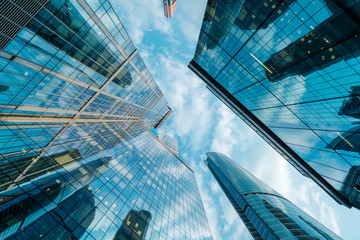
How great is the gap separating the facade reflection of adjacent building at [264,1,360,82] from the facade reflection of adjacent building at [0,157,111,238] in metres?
26.9

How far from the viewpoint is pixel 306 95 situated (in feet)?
57.5

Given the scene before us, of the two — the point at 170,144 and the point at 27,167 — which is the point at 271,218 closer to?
the point at 27,167

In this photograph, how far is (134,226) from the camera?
1925 cm

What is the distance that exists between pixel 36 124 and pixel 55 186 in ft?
37.2

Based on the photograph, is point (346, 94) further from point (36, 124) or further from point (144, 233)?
point (36, 124)

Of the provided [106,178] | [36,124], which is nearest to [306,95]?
[106,178]

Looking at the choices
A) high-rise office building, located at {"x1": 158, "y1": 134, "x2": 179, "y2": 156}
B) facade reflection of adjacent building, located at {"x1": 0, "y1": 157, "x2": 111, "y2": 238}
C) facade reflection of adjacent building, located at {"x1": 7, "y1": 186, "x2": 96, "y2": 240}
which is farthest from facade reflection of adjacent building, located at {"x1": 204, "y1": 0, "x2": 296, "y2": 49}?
high-rise office building, located at {"x1": 158, "y1": 134, "x2": 179, "y2": 156}

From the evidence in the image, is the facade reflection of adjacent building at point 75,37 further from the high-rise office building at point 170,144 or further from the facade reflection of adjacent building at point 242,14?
the high-rise office building at point 170,144

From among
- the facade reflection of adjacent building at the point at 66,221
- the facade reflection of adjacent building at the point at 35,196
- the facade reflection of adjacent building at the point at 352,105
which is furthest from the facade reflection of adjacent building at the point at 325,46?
the facade reflection of adjacent building at the point at 35,196

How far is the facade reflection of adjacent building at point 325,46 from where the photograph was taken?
378 inches

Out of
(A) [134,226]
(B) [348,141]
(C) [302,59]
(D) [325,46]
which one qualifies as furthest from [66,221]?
(B) [348,141]

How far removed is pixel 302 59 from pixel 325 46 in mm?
2732

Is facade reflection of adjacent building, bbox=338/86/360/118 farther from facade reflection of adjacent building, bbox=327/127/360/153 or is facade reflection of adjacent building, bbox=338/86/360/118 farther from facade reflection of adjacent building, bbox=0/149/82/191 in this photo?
facade reflection of adjacent building, bbox=0/149/82/191

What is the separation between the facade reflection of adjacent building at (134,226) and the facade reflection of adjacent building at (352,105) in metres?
26.2
